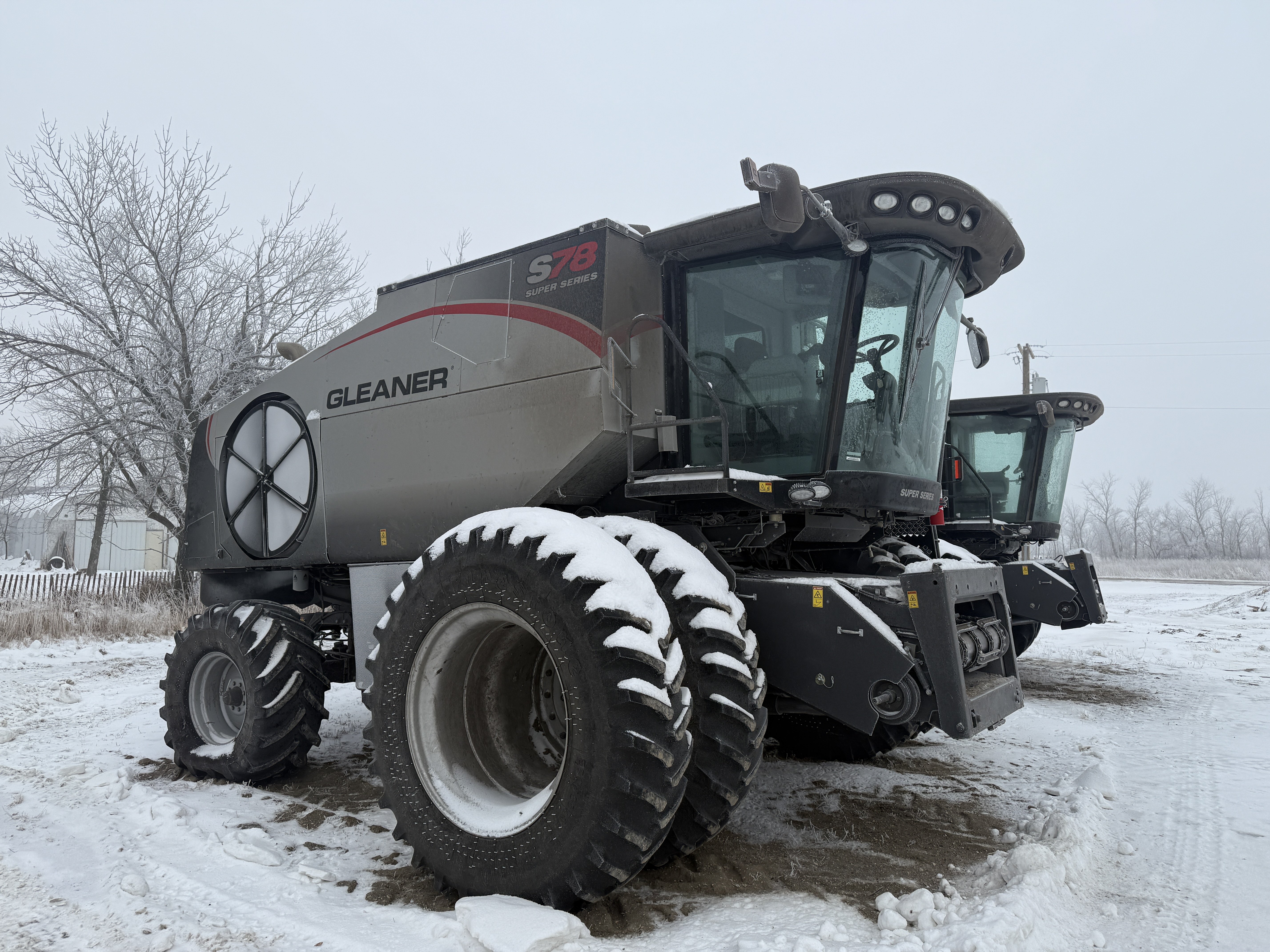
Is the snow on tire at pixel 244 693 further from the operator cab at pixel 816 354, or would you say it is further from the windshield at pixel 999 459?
the windshield at pixel 999 459

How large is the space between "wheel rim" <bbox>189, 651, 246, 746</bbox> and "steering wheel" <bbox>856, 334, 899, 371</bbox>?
401 centimetres

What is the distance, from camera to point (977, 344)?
517 centimetres

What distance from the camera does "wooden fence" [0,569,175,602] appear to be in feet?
45.6

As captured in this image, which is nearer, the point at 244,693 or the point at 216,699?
the point at 244,693

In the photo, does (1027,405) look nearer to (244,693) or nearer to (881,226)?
(881,226)

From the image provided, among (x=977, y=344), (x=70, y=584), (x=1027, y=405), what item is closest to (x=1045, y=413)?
(x=1027, y=405)

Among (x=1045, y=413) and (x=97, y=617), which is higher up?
(x=1045, y=413)

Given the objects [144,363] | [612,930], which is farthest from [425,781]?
[144,363]

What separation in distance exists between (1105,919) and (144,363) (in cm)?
1581

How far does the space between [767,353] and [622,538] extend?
1.20 metres

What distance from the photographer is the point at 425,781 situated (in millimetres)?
3316

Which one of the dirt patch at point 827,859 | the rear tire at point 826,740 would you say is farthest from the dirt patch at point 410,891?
the rear tire at point 826,740

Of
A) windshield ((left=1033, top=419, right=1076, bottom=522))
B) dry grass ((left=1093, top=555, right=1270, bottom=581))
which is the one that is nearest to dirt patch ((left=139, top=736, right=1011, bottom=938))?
windshield ((left=1033, top=419, right=1076, bottom=522))

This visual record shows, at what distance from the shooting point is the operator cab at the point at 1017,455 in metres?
10.6
